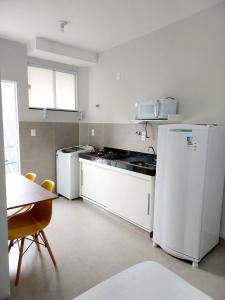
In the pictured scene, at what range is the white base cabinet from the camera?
2.62m

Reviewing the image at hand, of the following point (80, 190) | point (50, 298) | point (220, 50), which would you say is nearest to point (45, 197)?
point (50, 298)

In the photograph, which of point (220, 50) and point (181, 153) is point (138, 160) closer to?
point (181, 153)

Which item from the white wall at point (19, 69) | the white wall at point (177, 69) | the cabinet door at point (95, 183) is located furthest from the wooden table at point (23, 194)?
the white wall at point (177, 69)

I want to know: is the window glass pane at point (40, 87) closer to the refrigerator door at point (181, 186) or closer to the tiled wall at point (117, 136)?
the tiled wall at point (117, 136)

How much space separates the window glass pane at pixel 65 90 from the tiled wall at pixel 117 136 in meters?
0.48

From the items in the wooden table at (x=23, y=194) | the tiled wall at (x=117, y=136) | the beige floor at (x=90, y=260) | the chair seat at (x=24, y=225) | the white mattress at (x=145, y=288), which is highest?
the tiled wall at (x=117, y=136)

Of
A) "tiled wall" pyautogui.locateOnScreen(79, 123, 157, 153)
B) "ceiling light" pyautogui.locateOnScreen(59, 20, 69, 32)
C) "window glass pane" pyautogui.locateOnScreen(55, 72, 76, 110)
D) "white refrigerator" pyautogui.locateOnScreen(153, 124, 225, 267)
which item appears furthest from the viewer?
"window glass pane" pyautogui.locateOnScreen(55, 72, 76, 110)

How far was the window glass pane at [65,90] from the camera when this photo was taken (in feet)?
13.5

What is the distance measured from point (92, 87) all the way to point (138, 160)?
179 cm

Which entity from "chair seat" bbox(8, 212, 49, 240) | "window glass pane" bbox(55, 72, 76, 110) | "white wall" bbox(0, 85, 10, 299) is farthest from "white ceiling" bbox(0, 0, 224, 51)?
"chair seat" bbox(8, 212, 49, 240)

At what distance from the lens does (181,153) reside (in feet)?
6.99

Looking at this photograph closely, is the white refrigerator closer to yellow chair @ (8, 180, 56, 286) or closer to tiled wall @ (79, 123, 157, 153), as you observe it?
tiled wall @ (79, 123, 157, 153)

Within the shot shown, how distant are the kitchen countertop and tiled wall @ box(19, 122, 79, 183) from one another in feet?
2.20

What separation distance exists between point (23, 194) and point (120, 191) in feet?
4.50
